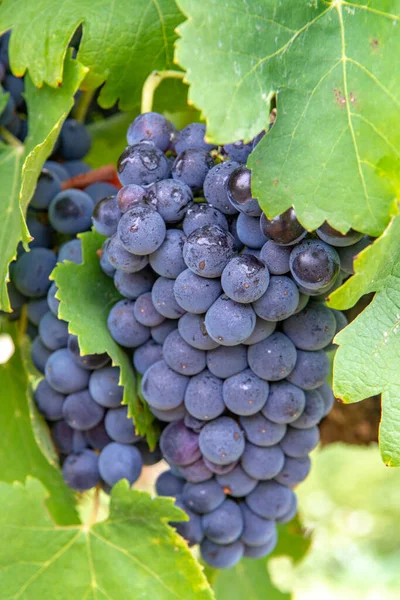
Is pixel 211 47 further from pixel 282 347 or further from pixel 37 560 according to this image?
pixel 37 560

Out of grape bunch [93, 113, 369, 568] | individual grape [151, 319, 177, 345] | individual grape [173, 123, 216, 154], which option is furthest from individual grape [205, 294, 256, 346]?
individual grape [173, 123, 216, 154]

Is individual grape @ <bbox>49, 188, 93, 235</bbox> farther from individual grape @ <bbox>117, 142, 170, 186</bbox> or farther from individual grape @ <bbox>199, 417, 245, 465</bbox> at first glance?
individual grape @ <bbox>199, 417, 245, 465</bbox>

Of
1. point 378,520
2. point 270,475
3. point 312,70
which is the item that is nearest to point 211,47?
point 312,70

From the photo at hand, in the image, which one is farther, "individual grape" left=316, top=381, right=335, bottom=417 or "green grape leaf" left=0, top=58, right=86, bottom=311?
"individual grape" left=316, top=381, right=335, bottom=417

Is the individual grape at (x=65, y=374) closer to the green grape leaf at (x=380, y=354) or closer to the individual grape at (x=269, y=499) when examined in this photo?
the individual grape at (x=269, y=499)

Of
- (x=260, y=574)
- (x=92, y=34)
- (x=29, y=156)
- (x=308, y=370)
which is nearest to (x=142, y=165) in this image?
(x=29, y=156)

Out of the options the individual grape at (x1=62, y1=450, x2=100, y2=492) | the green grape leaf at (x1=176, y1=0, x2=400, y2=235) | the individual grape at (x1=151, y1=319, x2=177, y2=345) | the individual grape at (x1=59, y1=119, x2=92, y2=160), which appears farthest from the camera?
the individual grape at (x1=59, y1=119, x2=92, y2=160)

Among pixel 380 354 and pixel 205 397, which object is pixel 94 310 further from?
pixel 380 354
